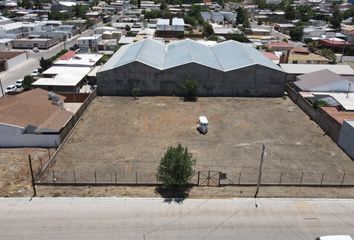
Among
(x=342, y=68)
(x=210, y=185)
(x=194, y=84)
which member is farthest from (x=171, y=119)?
(x=342, y=68)

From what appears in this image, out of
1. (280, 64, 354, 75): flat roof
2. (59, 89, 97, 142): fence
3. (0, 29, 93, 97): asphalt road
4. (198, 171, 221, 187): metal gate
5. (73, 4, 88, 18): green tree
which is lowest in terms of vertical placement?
(0, 29, 93, 97): asphalt road

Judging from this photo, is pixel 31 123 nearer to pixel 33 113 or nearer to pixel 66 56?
pixel 33 113

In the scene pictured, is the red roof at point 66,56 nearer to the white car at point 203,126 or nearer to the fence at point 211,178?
the white car at point 203,126

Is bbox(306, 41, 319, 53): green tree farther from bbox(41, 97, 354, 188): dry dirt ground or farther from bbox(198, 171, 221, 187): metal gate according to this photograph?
bbox(198, 171, 221, 187): metal gate

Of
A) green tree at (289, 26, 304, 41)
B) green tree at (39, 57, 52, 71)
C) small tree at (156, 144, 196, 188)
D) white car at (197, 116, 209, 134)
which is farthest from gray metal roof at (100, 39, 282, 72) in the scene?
green tree at (289, 26, 304, 41)

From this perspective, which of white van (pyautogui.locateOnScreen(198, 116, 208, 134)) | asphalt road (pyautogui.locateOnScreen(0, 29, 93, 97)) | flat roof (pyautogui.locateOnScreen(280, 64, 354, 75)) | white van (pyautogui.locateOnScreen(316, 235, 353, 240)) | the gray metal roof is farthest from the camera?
asphalt road (pyautogui.locateOnScreen(0, 29, 93, 97))

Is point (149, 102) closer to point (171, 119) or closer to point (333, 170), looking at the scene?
point (171, 119)

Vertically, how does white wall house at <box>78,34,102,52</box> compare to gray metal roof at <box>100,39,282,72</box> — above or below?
below

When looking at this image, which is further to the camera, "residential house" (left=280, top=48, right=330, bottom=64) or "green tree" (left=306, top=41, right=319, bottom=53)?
"green tree" (left=306, top=41, right=319, bottom=53)
